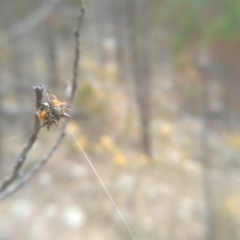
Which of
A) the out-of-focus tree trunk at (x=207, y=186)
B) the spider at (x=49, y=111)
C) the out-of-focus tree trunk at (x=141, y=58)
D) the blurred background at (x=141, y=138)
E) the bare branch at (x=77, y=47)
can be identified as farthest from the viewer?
the out-of-focus tree trunk at (x=141, y=58)

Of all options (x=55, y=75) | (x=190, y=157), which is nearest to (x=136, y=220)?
(x=190, y=157)

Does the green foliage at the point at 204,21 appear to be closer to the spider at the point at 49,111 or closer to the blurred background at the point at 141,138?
the blurred background at the point at 141,138

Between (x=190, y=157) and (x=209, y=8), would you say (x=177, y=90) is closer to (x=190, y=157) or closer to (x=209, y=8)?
(x=190, y=157)

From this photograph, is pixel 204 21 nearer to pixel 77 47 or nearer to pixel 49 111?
pixel 77 47

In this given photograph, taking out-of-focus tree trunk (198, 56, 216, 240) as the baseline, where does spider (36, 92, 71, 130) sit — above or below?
below

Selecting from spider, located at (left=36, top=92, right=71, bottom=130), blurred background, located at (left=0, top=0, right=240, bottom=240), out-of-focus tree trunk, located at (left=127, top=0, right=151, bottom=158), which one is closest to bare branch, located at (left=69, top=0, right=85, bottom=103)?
spider, located at (left=36, top=92, right=71, bottom=130)

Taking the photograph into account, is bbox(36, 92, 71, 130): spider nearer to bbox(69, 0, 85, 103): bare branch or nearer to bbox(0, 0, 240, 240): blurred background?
bbox(69, 0, 85, 103): bare branch

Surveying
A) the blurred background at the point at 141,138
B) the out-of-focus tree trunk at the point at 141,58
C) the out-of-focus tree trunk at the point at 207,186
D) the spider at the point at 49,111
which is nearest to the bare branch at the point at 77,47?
the spider at the point at 49,111

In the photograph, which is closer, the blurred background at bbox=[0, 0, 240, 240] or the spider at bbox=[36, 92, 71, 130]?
the spider at bbox=[36, 92, 71, 130]
